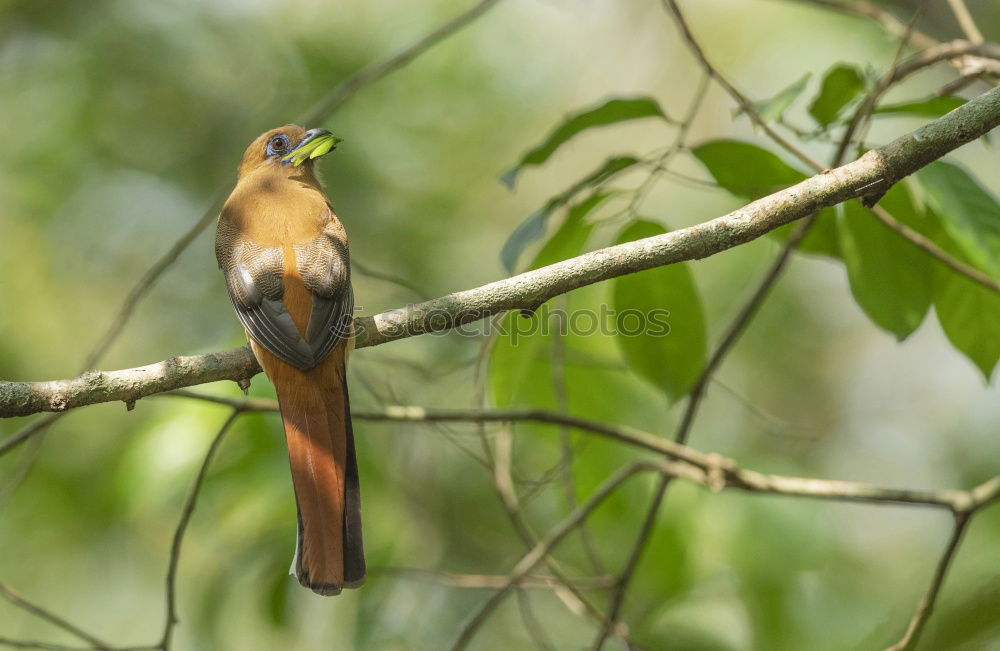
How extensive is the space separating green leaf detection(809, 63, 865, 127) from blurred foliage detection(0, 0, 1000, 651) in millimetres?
10

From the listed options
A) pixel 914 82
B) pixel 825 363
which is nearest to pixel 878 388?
pixel 825 363

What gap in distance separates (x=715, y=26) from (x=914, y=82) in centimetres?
179

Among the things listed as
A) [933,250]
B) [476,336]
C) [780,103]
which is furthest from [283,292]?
[933,250]

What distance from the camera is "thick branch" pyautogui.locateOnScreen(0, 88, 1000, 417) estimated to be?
203cm

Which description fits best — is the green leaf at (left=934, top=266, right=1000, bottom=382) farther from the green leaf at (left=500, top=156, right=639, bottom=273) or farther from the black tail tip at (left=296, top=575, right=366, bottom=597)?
the black tail tip at (left=296, top=575, right=366, bottom=597)

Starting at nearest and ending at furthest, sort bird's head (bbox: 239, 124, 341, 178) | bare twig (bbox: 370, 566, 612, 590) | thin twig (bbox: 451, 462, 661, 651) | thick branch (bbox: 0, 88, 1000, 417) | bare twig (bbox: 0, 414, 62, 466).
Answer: thick branch (bbox: 0, 88, 1000, 417) < bare twig (bbox: 0, 414, 62, 466) < thin twig (bbox: 451, 462, 661, 651) < bare twig (bbox: 370, 566, 612, 590) < bird's head (bbox: 239, 124, 341, 178)

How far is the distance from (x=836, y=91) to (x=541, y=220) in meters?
0.85

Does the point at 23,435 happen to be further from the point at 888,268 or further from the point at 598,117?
the point at 888,268

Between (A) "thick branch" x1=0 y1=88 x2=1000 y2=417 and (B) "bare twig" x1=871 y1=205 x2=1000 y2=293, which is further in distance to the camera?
(B) "bare twig" x1=871 y1=205 x2=1000 y2=293

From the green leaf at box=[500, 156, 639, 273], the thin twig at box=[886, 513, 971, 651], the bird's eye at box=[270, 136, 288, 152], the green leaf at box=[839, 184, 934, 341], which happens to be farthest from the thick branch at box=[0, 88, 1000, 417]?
the bird's eye at box=[270, 136, 288, 152]

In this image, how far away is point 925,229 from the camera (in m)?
2.60

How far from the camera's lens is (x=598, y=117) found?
261 cm

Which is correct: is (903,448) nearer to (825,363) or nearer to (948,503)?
(825,363)

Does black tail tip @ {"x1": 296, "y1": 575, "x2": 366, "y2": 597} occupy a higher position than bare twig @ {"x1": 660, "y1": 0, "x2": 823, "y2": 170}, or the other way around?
bare twig @ {"x1": 660, "y1": 0, "x2": 823, "y2": 170}
